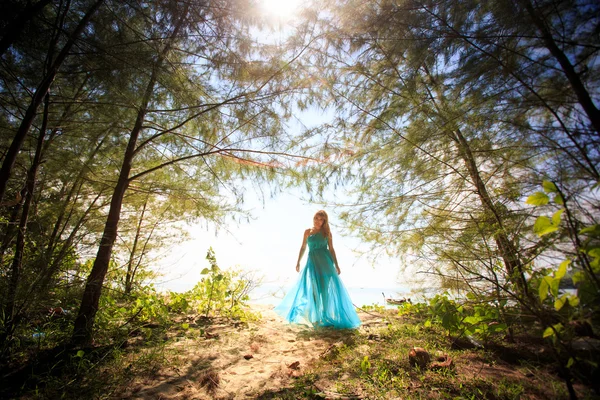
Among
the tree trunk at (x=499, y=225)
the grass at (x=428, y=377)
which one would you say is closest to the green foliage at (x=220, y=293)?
the grass at (x=428, y=377)

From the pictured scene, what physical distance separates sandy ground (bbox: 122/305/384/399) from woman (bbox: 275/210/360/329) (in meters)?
0.20

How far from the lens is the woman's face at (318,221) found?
414cm

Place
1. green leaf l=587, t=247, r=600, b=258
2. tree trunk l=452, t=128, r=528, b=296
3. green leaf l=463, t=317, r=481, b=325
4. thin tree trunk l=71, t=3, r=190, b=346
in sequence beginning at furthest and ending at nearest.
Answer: thin tree trunk l=71, t=3, r=190, b=346 < green leaf l=463, t=317, r=481, b=325 < tree trunk l=452, t=128, r=528, b=296 < green leaf l=587, t=247, r=600, b=258

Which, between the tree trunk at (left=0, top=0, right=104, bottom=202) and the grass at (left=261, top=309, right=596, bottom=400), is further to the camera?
the tree trunk at (left=0, top=0, right=104, bottom=202)

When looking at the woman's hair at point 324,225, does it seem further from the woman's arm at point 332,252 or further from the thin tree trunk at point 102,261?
the thin tree trunk at point 102,261

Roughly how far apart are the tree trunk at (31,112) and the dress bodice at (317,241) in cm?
350

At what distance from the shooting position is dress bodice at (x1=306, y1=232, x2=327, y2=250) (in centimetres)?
407

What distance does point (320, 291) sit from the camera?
3.80 m

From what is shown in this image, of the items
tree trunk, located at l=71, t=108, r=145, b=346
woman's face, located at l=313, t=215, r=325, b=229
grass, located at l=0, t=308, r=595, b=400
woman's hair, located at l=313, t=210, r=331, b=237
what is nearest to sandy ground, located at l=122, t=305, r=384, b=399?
grass, located at l=0, t=308, r=595, b=400

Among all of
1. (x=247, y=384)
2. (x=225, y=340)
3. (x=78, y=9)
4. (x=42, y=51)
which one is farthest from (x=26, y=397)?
(x=78, y=9)

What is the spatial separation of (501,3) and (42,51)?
411 cm

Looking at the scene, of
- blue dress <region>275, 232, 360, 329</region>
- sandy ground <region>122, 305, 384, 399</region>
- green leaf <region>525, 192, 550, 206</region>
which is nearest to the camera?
green leaf <region>525, 192, 550, 206</region>

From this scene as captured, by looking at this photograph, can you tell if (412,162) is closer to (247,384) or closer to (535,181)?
(535,181)

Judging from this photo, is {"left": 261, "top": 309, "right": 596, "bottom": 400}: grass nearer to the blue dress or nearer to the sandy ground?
the sandy ground
